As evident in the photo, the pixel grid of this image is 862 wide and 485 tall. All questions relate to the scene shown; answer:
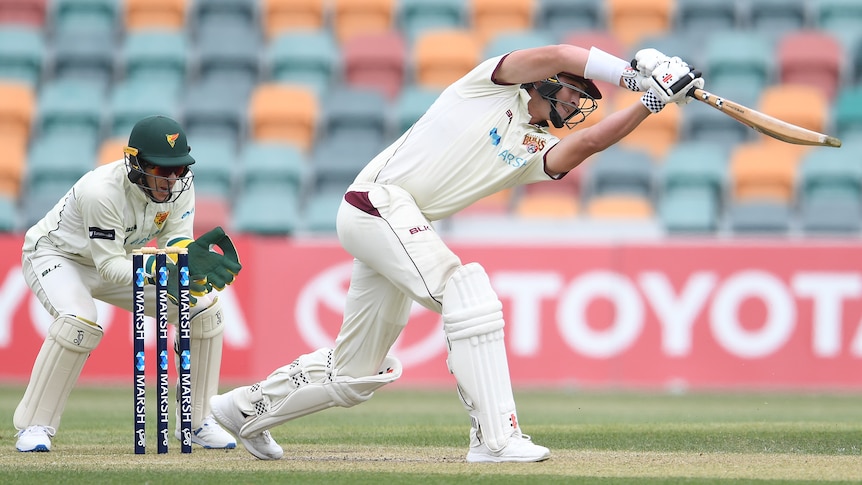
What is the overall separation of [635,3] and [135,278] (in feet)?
32.8

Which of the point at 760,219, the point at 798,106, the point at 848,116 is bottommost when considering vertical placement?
the point at 760,219

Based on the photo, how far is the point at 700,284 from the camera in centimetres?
1010

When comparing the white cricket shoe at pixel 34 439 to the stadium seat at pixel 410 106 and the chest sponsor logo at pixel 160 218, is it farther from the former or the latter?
the stadium seat at pixel 410 106

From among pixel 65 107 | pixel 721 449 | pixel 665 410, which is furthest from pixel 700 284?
pixel 65 107

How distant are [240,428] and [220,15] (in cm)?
969

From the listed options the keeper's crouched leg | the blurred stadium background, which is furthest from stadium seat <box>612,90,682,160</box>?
the keeper's crouched leg

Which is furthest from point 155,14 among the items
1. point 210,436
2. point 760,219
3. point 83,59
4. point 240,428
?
point 240,428

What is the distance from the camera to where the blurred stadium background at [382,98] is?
12.0 meters

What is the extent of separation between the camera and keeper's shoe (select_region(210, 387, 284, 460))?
5211mm

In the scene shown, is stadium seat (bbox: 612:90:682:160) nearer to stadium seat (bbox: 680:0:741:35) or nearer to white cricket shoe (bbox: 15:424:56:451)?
stadium seat (bbox: 680:0:741:35)

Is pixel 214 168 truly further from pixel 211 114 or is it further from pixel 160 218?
pixel 160 218

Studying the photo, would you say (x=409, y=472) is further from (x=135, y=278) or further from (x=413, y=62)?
(x=413, y=62)

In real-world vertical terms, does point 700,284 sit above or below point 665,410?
above

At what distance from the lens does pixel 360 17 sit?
1434cm
